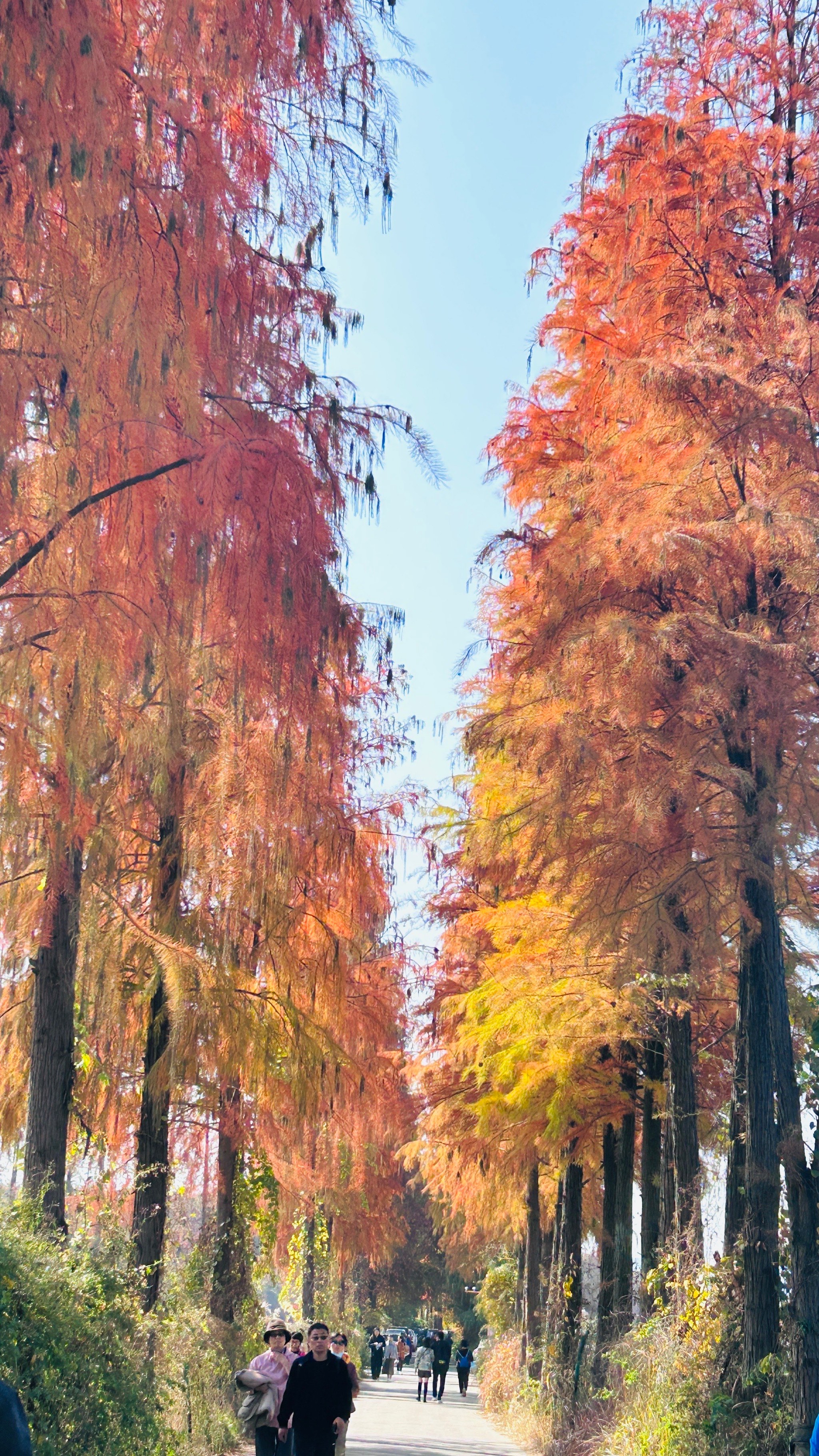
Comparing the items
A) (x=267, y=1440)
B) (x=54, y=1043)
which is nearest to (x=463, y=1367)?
(x=267, y=1440)

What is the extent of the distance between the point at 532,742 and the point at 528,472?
12.7ft

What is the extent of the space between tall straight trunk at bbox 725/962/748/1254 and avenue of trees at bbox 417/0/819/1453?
0.03 m

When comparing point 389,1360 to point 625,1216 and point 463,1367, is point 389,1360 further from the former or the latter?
point 625,1216

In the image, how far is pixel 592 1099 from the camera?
16.5 metres

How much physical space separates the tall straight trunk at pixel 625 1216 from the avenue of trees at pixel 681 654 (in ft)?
5.01

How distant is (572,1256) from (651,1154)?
15.5 ft

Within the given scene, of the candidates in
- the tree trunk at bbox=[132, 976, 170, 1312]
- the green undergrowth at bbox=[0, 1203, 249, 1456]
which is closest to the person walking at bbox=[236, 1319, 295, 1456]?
the green undergrowth at bbox=[0, 1203, 249, 1456]

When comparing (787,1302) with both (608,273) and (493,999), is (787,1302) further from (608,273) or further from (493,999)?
(608,273)

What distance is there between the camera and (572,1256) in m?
19.9

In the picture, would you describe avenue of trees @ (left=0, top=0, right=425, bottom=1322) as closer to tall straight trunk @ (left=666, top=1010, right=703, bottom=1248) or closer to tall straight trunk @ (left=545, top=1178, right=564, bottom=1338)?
tall straight trunk @ (left=666, top=1010, right=703, bottom=1248)

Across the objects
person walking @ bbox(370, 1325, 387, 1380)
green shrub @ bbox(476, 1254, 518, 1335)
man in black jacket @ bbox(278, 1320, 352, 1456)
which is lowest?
person walking @ bbox(370, 1325, 387, 1380)

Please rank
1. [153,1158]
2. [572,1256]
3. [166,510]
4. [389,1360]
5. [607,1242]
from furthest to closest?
[389,1360]
[572,1256]
[607,1242]
[153,1158]
[166,510]

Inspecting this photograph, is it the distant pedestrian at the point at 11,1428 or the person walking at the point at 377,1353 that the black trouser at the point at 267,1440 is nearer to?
the distant pedestrian at the point at 11,1428

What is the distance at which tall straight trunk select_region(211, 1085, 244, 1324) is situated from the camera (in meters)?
19.0
